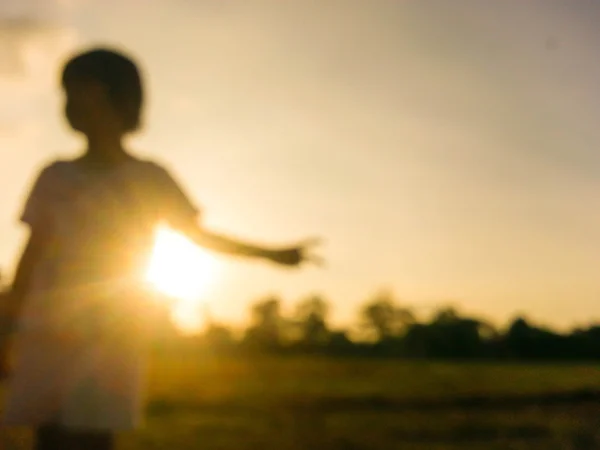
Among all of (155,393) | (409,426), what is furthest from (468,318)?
(409,426)

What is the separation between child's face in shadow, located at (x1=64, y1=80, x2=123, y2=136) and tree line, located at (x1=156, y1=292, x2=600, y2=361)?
153 ft

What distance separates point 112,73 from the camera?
2.01 metres

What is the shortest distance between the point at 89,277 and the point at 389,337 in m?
98.7

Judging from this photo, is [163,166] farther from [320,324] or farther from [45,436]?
[320,324]

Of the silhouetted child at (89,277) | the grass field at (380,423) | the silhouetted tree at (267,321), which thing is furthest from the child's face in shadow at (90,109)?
the silhouetted tree at (267,321)

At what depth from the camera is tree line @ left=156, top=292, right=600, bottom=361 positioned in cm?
5456

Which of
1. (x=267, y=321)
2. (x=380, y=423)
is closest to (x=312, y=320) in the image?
(x=267, y=321)

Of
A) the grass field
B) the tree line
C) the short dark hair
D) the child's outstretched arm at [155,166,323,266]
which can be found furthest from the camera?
the tree line

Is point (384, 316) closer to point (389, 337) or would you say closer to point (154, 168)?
point (389, 337)

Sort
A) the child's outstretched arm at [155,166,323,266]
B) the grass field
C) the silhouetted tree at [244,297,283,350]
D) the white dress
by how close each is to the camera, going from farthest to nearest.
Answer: the silhouetted tree at [244,297,283,350]
the grass field
the child's outstretched arm at [155,166,323,266]
the white dress

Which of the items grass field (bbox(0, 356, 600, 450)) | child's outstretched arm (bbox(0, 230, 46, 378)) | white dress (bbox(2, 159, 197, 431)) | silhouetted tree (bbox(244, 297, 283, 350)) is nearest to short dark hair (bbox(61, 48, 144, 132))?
white dress (bbox(2, 159, 197, 431))

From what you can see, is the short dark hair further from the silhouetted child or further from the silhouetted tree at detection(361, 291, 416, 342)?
the silhouetted tree at detection(361, 291, 416, 342)

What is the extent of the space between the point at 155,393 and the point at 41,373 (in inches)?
568

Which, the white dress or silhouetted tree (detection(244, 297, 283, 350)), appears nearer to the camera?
the white dress
